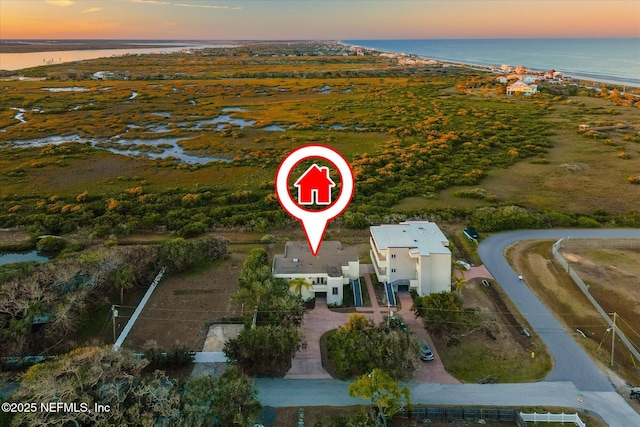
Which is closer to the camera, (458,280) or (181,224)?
(458,280)

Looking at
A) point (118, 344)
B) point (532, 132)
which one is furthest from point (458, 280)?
point (532, 132)

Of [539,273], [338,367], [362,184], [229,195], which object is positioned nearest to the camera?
[338,367]

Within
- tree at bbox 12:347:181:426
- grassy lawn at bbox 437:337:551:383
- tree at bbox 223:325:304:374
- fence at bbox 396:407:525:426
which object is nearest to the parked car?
grassy lawn at bbox 437:337:551:383

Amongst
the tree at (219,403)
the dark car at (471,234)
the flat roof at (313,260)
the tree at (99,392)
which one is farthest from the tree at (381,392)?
the dark car at (471,234)

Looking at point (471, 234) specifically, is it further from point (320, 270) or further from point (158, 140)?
point (158, 140)

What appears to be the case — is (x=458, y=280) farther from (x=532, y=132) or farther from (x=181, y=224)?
(x=532, y=132)

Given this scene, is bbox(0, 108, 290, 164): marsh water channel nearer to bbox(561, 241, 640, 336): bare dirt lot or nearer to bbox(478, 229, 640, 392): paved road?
bbox(478, 229, 640, 392): paved road

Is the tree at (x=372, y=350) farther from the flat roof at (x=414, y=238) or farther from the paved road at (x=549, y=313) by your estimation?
the flat roof at (x=414, y=238)

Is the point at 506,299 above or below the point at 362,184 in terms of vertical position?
below

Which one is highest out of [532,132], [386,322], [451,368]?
[532,132]
